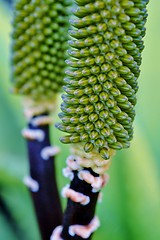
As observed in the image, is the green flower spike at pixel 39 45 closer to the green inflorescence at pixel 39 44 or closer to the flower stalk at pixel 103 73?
the green inflorescence at pixel 39 44

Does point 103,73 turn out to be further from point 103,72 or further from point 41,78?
point 41,78

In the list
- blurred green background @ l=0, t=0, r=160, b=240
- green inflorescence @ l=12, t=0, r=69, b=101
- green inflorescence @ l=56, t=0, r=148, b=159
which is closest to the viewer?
green inflorescence @ l=56, t=0, r=148, b=159

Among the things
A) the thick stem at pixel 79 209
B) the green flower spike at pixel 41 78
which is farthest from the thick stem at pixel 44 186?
the thick stem at pixel 79 209

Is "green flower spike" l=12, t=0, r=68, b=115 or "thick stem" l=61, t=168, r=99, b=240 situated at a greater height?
"green flower spike" l=12, t=0, r=68, b=115

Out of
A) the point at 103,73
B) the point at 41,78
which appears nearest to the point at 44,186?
the point at 41,78

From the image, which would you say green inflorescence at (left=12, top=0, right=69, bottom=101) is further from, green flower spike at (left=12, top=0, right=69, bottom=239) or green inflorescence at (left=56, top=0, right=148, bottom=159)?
green inflorescence at (left=56, top=0, right=148, bottom=159)

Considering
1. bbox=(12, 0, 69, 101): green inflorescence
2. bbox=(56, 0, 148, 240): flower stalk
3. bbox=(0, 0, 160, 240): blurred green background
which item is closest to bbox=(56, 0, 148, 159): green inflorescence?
bbox=(56, 0, 148, 240): flower stalk

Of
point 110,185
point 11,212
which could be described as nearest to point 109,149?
point 110,185
